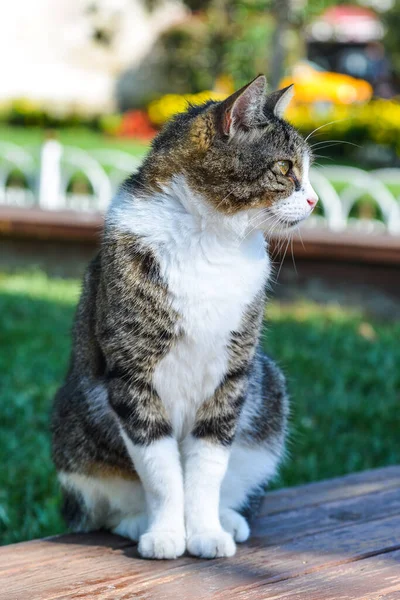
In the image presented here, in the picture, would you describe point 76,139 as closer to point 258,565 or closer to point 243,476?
point 243,476

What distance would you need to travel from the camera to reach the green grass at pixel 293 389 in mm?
3348

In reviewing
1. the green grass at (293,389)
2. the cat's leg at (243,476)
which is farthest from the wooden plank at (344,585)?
the green grass at (293,389)

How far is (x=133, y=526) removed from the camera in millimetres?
2283

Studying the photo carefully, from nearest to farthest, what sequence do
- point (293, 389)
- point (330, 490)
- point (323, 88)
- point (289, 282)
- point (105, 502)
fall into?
point (105, 502) < point (330, 490) < point (293, 389) < point (289, 282) < point (323, 88)

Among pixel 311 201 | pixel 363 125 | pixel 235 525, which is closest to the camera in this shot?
pixel 311 201

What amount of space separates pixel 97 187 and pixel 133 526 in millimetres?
6199

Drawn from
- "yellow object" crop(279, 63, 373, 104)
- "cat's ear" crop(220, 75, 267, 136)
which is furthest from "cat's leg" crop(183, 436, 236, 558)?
"yellow object" crop(279, 63, 373, 104)

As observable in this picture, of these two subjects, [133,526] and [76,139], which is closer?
[133,526]

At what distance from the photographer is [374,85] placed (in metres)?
27.0

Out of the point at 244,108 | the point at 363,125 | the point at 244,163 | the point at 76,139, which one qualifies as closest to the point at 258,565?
the point at 244,163

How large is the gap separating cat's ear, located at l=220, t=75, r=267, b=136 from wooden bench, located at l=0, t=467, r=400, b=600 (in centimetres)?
104

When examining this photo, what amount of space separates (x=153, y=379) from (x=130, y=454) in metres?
0.21

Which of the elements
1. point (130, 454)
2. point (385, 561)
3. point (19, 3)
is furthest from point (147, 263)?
point (19, 3)

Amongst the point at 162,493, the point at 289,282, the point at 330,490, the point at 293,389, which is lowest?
the point at 293,389
